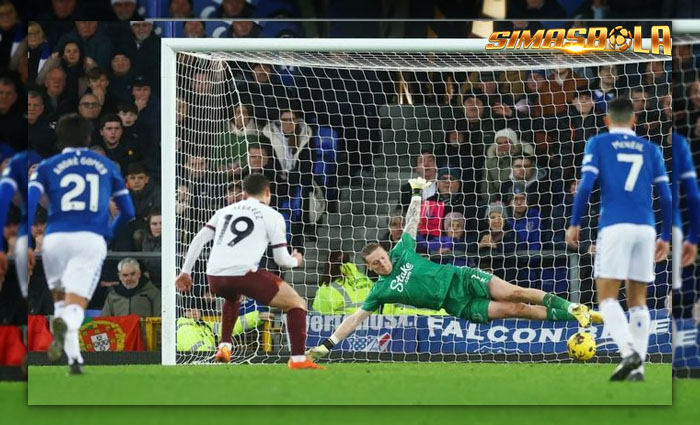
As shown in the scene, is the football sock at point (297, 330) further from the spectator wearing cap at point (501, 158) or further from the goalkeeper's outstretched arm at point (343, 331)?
the spectator wearing cap at point (501, 158)

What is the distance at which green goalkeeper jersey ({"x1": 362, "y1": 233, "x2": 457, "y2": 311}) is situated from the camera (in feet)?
24.1

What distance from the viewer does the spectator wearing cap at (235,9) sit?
32.8ft

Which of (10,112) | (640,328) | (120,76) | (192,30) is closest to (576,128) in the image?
(640,328)

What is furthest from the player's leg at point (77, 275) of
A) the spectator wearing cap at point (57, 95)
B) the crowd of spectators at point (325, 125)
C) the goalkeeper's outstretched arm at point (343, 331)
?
the goalkeeper's outstretched arm at point (343, 331)

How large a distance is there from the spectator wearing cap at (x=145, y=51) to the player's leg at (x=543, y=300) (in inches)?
95.5

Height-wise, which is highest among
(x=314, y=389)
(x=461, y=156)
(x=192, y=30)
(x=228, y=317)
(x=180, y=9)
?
(x=180, y=9)

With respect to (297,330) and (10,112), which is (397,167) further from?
(10,112)

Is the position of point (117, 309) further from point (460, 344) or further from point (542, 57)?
point (542, 57)

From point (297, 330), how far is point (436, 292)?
3.07ft

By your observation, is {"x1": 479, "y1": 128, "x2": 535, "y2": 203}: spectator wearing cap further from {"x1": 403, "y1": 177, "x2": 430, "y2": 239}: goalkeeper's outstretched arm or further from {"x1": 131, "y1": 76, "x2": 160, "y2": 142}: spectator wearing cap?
{"x1": 131, "y1": 76, "x2": 160, "y2": 142}: spectator wearing cap

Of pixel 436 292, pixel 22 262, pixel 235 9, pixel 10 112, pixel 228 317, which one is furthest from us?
pixel 235 9

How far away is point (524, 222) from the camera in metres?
7.66

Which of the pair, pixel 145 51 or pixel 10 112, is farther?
pixel 10 112

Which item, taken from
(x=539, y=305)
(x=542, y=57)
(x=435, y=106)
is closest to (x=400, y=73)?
(x=435, y=106)
